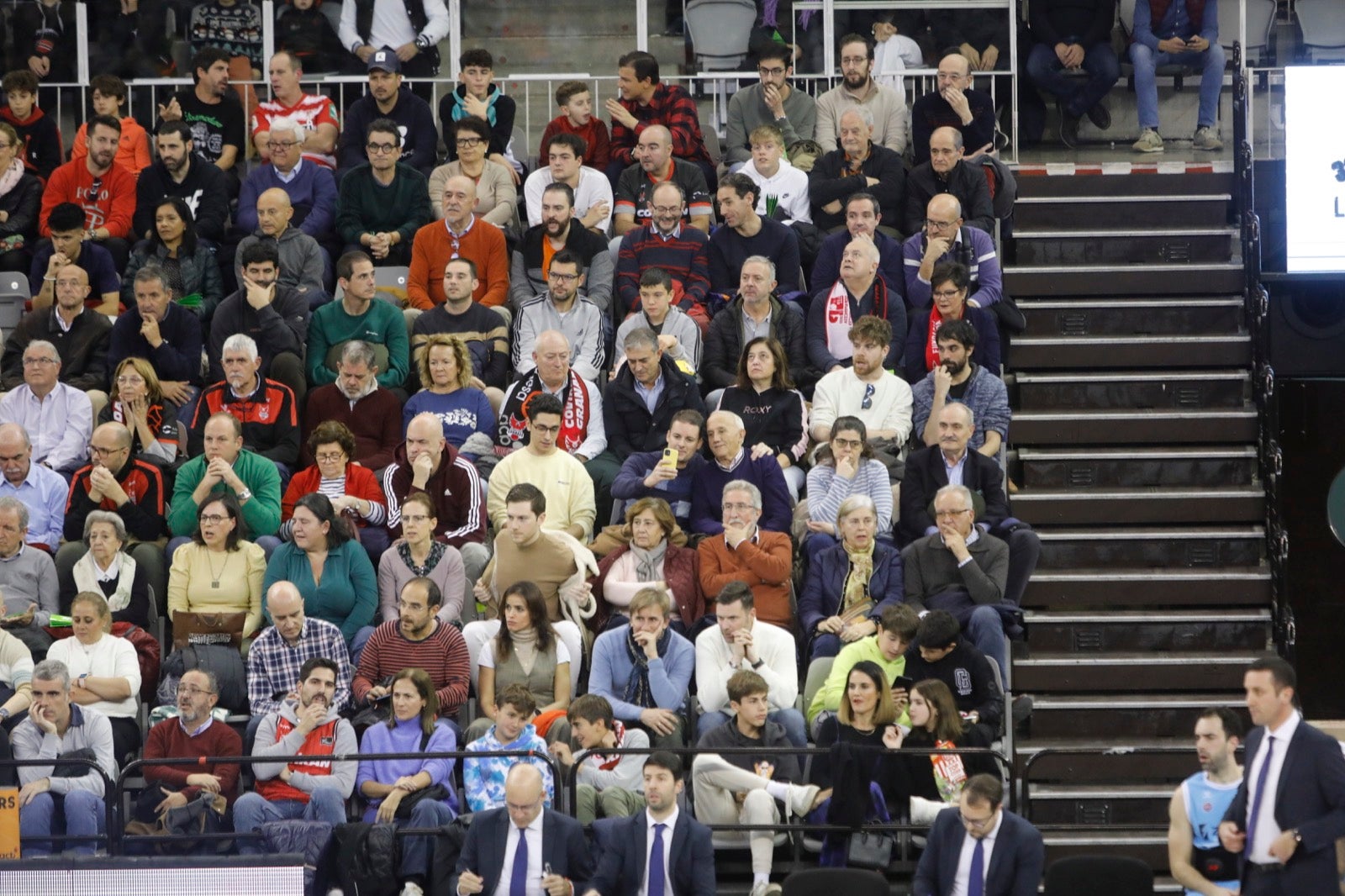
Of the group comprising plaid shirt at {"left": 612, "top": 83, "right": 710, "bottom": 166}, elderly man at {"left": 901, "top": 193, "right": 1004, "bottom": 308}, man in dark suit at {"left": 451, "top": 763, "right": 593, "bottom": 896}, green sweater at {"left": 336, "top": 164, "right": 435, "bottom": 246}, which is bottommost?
man in dark suit at {"left": 451, "top": 763, "right": 593, "bottom": 896}

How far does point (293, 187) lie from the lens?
13.4m

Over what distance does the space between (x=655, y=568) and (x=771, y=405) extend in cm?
129

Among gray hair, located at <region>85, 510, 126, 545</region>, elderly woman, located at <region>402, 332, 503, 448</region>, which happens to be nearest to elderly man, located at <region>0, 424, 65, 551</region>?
gray hair, located at <region>85, 510, 126, 545</region>

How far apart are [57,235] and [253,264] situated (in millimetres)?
1431

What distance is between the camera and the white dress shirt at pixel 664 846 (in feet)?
30.6

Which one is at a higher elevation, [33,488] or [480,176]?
[480,176]

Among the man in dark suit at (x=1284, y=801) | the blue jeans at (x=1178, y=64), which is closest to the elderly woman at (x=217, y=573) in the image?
the man in dark suit at (x=1284, y=801)

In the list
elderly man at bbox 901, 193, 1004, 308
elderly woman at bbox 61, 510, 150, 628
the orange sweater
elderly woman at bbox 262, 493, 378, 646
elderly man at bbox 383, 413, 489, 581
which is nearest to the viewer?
elderly woman at bbox 262, 493, 378, 646

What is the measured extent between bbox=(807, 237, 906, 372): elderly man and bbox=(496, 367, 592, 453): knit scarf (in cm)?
137

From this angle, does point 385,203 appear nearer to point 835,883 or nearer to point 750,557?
point 750,557

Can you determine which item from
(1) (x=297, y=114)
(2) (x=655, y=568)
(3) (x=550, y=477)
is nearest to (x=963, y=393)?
(2) (x=655, y=568)

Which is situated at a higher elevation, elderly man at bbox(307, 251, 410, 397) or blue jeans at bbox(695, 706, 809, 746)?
elderly man at bbox(307, 251, 410, 397)

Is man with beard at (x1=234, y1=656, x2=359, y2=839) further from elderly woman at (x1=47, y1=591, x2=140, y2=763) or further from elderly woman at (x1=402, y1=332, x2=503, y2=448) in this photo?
elderly woman at (x1=402, y1=332, x2=503, y2=448)

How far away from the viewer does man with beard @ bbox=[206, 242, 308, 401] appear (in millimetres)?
12047
